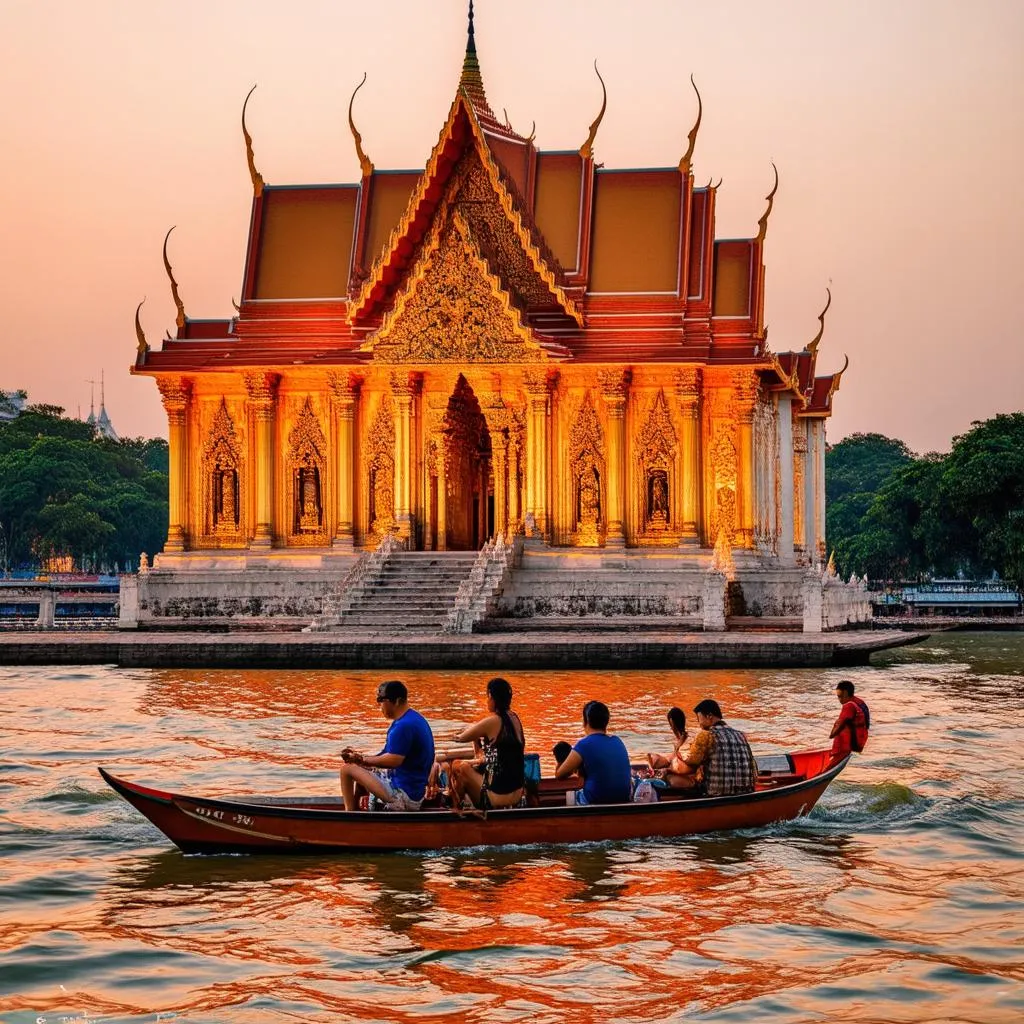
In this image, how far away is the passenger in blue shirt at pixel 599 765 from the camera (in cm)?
1178

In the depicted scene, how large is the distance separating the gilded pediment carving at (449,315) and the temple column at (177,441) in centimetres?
479

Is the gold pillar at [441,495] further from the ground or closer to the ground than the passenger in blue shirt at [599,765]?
further from the ground

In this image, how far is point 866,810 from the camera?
1368 cm

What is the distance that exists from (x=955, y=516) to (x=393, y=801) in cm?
4359

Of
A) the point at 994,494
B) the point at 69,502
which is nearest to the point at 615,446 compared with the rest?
the point at 994,494

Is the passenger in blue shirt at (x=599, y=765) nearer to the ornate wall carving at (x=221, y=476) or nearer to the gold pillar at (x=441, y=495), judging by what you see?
the gold pillar at (x=441, y=495)

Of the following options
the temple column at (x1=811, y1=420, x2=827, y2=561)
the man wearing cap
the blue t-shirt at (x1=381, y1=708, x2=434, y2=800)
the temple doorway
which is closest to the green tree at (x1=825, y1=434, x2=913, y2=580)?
the temple column at (x1=811, y1=420, x2=827, y2=561)

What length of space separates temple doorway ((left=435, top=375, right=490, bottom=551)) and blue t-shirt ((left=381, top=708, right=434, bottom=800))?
23.3 m

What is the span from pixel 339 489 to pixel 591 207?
7.64 m

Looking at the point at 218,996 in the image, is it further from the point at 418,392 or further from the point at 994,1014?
the point at 418,392

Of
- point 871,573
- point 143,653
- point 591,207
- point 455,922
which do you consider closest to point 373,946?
point 455,922

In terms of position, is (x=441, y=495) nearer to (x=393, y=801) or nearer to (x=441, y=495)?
(x=441, y=495)

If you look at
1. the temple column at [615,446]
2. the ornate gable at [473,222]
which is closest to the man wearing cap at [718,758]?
the temple column at [615,446]

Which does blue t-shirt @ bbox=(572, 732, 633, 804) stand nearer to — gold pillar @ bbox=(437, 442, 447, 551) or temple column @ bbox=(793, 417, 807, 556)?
gold pillar @ bbox=(437, 442, 447, 551)
